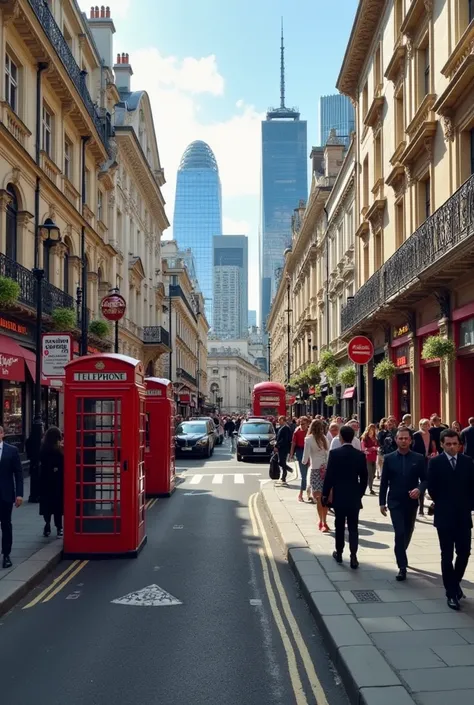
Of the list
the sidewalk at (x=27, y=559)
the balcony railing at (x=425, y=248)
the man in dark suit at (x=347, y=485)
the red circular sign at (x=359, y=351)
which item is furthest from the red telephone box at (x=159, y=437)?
the man in dark suit at (x=347, y=485)

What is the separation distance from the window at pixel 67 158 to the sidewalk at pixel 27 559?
17.9 meters

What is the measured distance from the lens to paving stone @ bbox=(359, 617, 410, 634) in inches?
242

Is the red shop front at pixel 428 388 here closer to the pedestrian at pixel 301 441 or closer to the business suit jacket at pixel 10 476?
the pedestrian at pixel 301 441

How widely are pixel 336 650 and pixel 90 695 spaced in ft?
6.33

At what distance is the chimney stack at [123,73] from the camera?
45938 mm

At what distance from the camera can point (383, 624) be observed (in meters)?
6.30

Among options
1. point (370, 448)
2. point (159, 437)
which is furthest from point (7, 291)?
point (370, 448)

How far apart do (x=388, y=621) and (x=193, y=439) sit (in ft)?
78.5

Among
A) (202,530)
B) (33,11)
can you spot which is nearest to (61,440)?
(202,530)

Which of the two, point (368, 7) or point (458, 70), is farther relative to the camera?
point (368, 7)

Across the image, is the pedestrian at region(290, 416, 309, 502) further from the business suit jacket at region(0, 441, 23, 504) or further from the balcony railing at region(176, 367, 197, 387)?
the balcony railing at region(176, 367, 197, 387)

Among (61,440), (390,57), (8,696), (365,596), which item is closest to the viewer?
(8,696)

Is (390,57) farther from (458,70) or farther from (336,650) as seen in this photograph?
(336,650)

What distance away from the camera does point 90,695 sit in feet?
17.0
